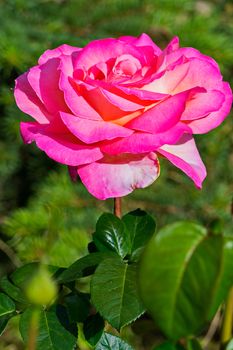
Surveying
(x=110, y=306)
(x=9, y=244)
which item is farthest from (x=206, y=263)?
(x=9, y=244)

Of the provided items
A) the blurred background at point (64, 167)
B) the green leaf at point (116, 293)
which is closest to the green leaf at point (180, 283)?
the green leaf at point (116, 293)

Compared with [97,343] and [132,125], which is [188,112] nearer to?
[132,125]

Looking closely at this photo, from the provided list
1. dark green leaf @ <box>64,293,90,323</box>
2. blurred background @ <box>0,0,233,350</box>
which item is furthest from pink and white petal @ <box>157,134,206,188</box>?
blurred background @ <box>0,0,233,350</box>

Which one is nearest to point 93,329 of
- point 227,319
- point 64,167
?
point 227,319

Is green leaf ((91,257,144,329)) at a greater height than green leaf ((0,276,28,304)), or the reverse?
green leaf ((91,257,144,329))

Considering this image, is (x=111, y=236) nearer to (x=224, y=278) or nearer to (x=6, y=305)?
(x=6, y=305)

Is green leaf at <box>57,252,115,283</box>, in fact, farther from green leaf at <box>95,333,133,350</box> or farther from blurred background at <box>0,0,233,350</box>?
blurred background at <box>0,0,233,350</box>
